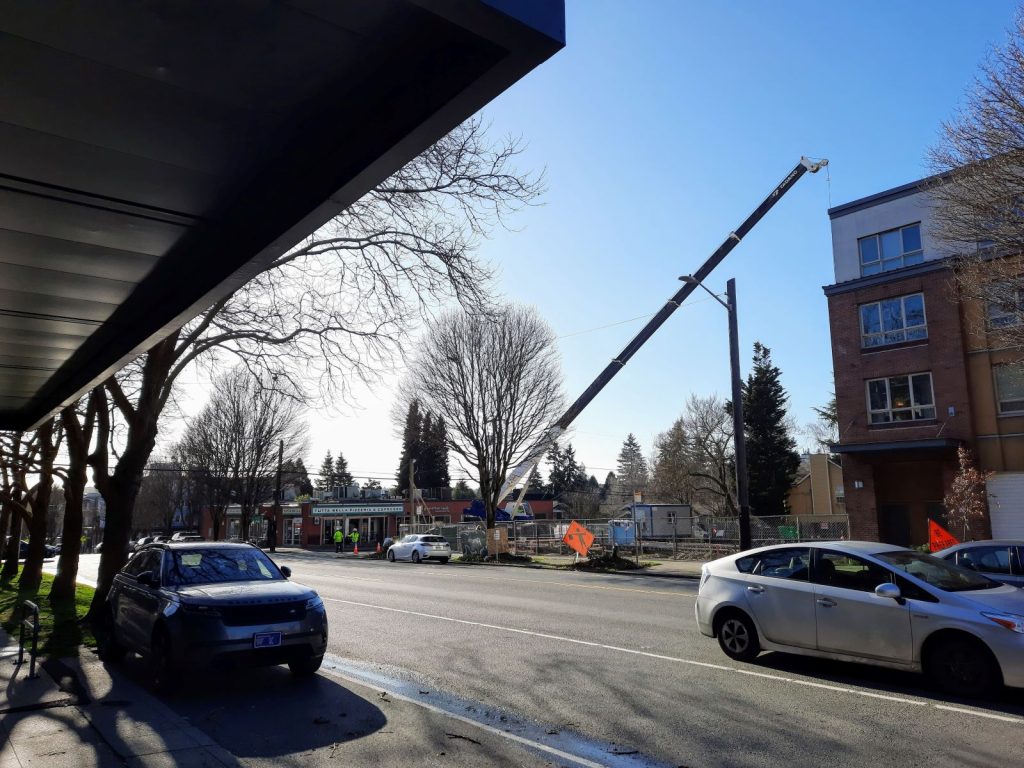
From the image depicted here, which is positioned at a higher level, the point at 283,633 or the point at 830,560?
the point at 830,560

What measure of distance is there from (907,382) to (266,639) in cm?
2682

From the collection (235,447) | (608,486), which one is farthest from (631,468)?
(235,447)

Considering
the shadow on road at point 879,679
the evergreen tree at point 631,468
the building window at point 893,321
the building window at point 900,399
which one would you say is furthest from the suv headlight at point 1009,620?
the evergreen tree at point 631,468

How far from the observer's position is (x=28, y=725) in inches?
264

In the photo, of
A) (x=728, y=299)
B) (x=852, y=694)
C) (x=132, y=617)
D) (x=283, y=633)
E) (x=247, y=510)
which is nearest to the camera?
(x=852, y=694)

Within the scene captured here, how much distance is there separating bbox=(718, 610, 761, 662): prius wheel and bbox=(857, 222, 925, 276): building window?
24053 millimetres

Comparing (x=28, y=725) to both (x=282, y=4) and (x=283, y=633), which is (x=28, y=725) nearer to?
(x=283, y=633)

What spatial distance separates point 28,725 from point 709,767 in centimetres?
575

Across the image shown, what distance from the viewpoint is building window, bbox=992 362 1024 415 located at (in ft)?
85.4

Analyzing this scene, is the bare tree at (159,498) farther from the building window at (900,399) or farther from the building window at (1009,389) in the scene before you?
the building window at (1009,389)

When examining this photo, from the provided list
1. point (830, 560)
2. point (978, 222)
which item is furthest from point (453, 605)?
point (978, 222)

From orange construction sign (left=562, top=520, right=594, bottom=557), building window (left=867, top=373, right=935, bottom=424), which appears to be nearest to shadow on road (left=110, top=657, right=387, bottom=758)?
orange construction sign (left=562, top=520, right=594, bottom=557)

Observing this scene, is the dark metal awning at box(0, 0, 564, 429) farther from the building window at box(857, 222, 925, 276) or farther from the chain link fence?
the building window at box(857, 222, 925, 276)

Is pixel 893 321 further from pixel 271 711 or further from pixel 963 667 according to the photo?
pixel 271 711
